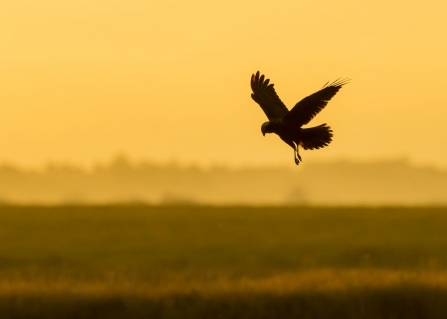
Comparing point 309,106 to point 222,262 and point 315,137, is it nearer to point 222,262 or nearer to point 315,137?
point 315,137

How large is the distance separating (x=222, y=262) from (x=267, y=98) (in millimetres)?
7714

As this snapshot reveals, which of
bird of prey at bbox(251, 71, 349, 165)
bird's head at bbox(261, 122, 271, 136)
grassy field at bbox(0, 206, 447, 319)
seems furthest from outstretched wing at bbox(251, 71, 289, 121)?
grassy field at bbox(0, 206, 447, 319)

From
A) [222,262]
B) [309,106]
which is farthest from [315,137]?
[222,262]

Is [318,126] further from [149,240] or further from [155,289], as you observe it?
[149,240]

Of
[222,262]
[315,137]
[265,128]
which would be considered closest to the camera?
[265,128]

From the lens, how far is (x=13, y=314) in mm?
10062

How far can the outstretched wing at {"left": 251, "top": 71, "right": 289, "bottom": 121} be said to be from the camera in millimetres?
4902

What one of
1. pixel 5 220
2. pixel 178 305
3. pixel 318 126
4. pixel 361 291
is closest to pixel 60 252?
pixel 5 220

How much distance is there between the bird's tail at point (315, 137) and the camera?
423 centimetres

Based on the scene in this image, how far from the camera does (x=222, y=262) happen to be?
12.8 metres

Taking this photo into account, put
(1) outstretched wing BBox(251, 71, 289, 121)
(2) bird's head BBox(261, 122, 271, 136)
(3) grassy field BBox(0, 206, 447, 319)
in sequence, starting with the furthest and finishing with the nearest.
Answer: (3) grassy field BBox(0, 206, 447, 319) < (1) outstretched wing BBox(251, 71, 289, 121) < (2) bird's head BBox(261, 122, 271, 136)

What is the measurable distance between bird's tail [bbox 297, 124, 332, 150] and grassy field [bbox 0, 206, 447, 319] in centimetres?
564

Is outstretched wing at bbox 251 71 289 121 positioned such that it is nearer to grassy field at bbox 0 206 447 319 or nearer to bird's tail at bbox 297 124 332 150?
bird's tail at bbox 297 124 332 150

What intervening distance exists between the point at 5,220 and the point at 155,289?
7.32 metres
